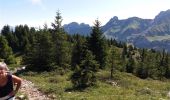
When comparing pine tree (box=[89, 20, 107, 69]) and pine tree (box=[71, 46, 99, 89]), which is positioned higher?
pine tree (box=[89, 20, 107, 69])

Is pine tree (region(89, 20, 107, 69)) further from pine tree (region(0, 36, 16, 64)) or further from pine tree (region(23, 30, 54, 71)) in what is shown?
pine tree (region(0, 36, 16, 64))

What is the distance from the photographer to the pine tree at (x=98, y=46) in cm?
5475

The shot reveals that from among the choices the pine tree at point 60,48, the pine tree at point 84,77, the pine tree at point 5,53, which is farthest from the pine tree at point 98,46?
the pine tree at point 5,53

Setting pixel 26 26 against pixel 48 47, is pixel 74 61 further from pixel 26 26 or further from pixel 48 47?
pixel 26 26

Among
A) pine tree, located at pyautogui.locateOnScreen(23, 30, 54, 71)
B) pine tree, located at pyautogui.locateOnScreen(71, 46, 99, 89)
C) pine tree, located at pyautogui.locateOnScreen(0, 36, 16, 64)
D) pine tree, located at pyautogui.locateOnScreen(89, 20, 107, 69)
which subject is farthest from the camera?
pine tree, located at pyautogui.locateOnScreen(0, 36, 16, 64)

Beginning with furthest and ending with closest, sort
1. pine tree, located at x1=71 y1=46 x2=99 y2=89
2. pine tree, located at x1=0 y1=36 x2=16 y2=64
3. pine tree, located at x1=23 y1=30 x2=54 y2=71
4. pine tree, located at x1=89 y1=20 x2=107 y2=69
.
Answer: pine tree, located at x1=0 y1=36 x2=16 y2=64 → pine tree, located at x1=89 y1=20 x2=107 y2=69 → pine tree, located at x1=23 y1=30 x2=54 y2=71 → pine tree, located at x1=71 y1=46 x2=99 y2=89

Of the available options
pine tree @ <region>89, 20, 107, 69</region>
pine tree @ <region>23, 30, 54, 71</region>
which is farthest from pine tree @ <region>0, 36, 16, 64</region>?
pine tree @ <region>89, 20, 107, 69</region>

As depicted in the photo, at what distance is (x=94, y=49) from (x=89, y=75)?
21792 mm

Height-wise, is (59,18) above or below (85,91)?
above

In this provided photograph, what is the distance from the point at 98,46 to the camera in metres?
54.8

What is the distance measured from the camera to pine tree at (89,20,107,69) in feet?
180

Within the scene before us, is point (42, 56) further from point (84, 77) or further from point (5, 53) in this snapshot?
point (5, 53)

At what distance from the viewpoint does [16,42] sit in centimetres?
10981

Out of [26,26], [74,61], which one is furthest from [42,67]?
[26,26]
